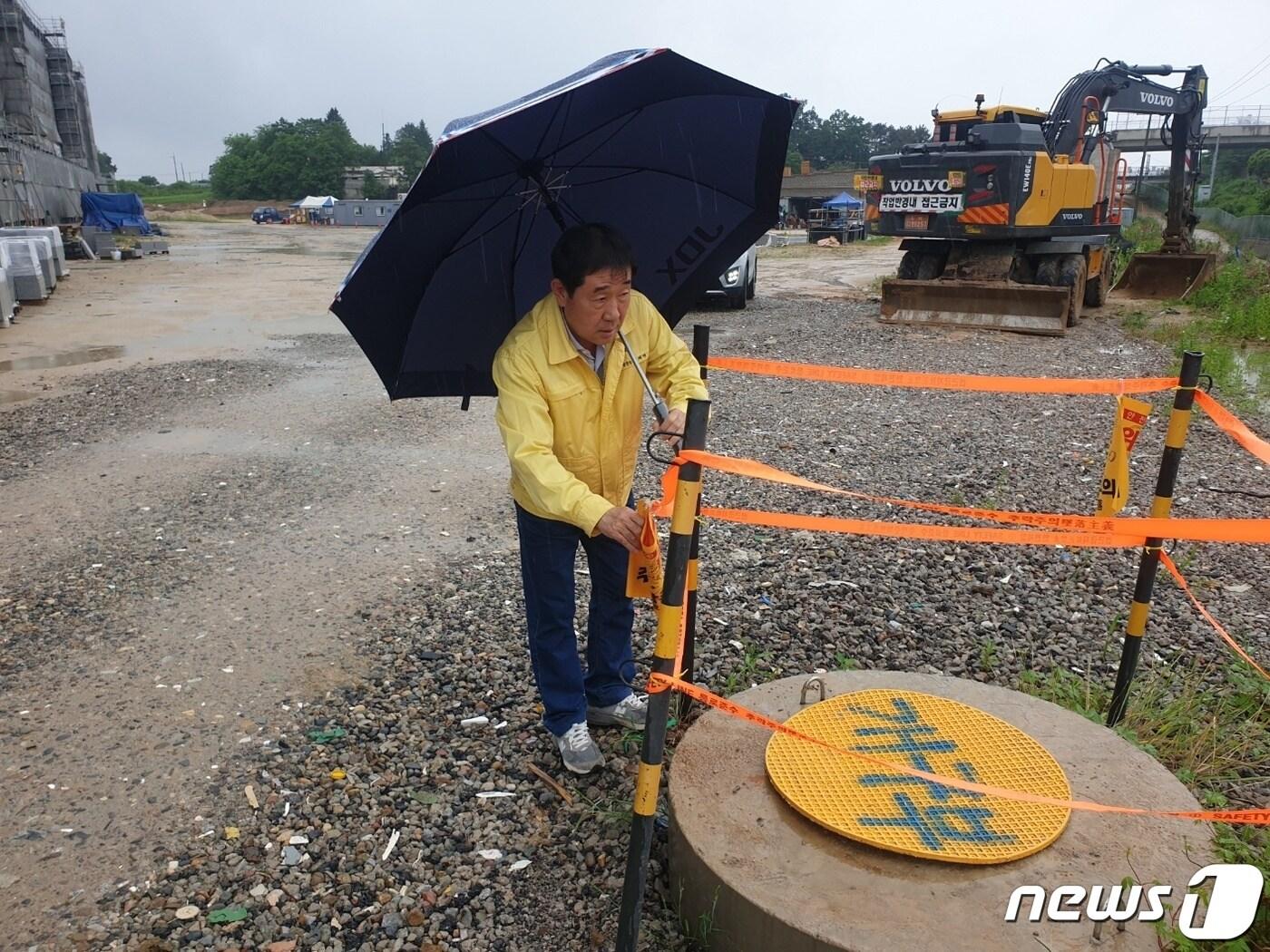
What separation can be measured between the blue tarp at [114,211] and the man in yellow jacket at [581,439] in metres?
50.8

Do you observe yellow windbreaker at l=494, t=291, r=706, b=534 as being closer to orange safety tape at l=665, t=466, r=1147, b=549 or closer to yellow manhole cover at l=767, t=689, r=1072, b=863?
orange safety tape at l=665, t=466, r=1147, b=549

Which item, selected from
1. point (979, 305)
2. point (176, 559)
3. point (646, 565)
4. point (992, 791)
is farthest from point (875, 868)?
point (979, 305)

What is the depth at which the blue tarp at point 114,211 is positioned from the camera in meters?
46.2

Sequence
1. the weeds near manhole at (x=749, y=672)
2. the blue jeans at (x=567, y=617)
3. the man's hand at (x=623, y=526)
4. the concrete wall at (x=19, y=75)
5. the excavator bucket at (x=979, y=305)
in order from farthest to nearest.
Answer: the concrete wall at (x=19, y=75) < the excavator bucket at (x=979, y=305) < the weeds near manhole at (x=749, y=672) < the blue jeans at (x=567, y=617) < the man's hand at (x=623, y=526)

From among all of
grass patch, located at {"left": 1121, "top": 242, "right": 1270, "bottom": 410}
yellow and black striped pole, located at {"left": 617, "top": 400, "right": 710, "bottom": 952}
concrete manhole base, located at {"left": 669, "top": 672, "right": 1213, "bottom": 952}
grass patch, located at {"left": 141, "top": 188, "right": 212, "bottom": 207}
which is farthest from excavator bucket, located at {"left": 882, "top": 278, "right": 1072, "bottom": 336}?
grass patch, located at {"left": 141, "top": 188, "right": 212, "bottom": 207}

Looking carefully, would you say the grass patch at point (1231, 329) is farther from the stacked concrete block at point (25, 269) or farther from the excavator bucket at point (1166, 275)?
the stacked concrete block at point (25, 269)

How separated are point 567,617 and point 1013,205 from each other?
39.4 ft

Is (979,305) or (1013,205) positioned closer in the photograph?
(1013,205)

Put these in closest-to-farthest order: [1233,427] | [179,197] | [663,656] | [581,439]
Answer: [663,656], [581,439], [1233,427], [179,197]

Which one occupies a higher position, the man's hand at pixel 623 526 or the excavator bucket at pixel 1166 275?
the man's hand at pixel 623 526

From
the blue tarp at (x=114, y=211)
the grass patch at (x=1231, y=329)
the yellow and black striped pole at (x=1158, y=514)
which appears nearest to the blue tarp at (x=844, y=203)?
the grass patch at (x=1231, y=329)

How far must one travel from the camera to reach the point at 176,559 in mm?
5184

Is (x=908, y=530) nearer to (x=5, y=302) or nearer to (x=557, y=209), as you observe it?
(x=557, y=209)

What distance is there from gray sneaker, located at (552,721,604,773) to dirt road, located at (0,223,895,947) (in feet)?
3.83
